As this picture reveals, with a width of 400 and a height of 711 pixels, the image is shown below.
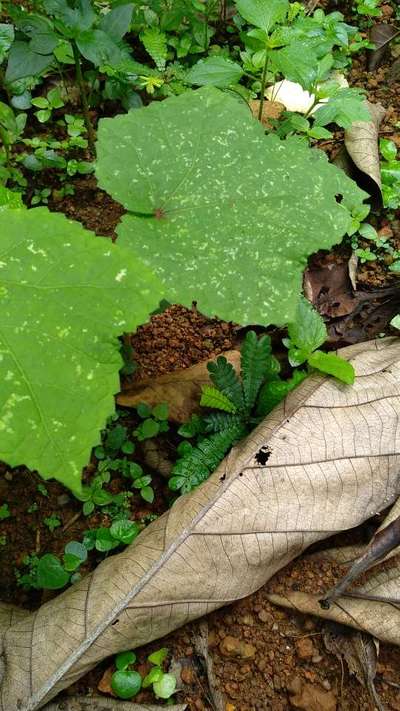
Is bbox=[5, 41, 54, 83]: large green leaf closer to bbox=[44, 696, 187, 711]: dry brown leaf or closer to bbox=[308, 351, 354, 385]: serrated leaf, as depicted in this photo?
bbox=[308, 351, 354, 385]: serrated leaf

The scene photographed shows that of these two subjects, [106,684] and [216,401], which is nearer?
[106,684]

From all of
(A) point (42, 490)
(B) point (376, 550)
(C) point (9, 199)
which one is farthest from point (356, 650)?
(C) point (9, 199)

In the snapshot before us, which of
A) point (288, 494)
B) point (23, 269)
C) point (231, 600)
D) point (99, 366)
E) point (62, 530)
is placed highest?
point (23, 269)

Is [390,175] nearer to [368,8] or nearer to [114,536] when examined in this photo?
[368,8]

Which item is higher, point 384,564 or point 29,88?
point 29,88

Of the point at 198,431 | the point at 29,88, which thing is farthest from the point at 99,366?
the point at 29,88

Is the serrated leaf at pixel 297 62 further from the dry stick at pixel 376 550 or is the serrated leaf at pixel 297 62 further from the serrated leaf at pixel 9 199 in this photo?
the dry stick at pixel 376 550

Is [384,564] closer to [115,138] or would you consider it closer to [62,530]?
[62,530]
